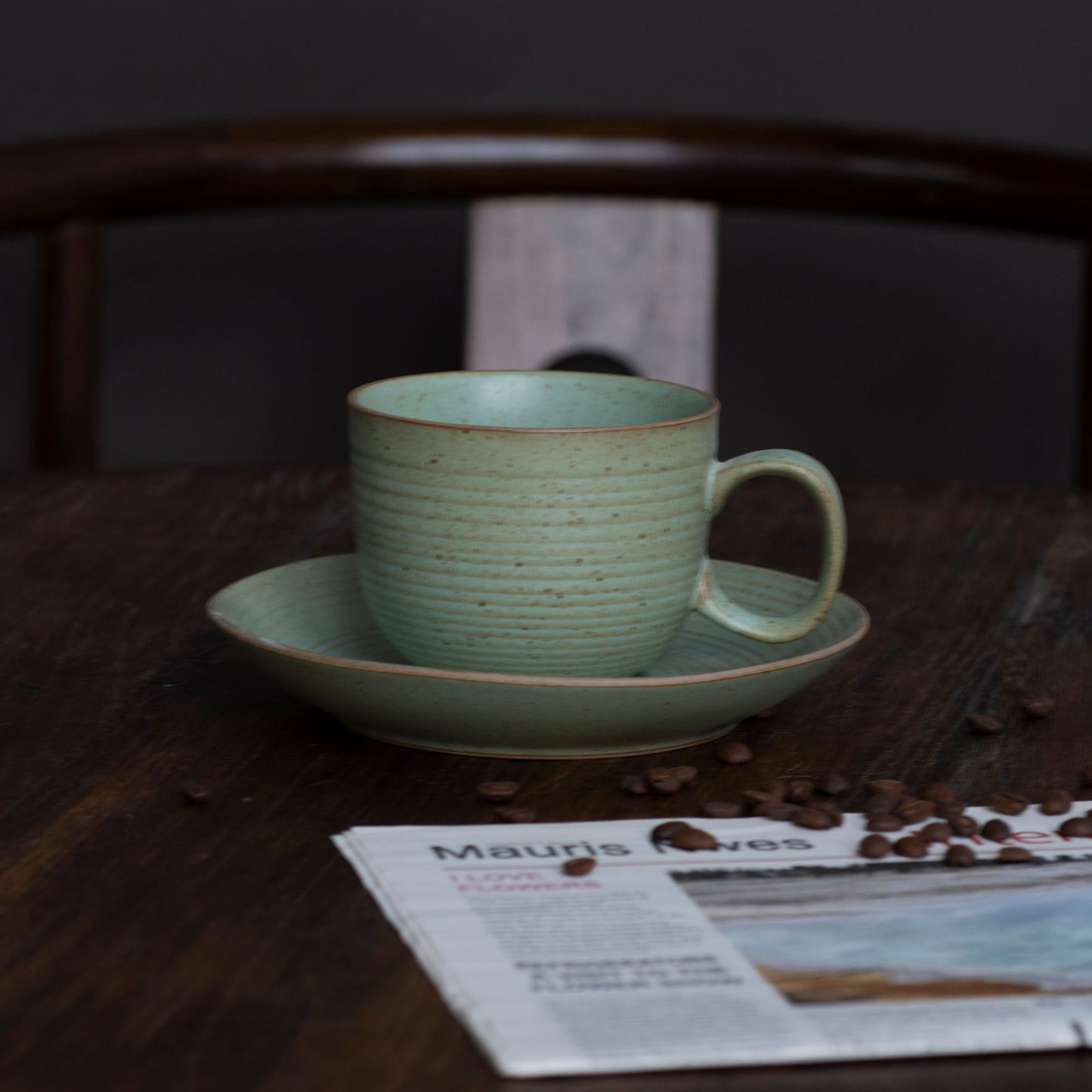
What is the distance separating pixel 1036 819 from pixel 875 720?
0.43 ft

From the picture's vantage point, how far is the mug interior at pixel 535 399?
2.71 feet

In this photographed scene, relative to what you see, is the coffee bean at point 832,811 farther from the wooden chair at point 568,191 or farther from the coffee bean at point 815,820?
the wooden chair at point 568,191

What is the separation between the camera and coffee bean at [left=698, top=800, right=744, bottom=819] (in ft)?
2.24

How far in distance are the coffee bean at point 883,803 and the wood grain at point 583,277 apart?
120 centimetres

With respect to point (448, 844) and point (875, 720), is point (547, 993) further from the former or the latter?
point (875, 720)

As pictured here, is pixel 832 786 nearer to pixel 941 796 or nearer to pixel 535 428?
pixel 941 796

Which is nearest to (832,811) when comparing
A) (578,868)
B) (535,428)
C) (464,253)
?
(578,868)

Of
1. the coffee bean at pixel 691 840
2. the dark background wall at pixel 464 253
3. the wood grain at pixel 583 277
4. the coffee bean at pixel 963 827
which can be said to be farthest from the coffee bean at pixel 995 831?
the dark background wall at pixel 464 253

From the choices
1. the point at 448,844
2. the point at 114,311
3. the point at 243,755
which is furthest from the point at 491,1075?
the point at 114,311

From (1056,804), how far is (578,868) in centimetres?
20

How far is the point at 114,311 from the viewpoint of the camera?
8.25ft

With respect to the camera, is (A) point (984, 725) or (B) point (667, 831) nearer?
(B) point (667, 831)

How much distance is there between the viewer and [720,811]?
2.24ft

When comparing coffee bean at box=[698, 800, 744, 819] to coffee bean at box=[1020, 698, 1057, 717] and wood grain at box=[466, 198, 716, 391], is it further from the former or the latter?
wood grain at box=[466, 198, 716, 391]
